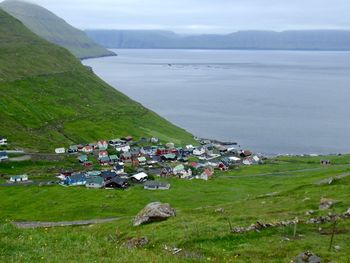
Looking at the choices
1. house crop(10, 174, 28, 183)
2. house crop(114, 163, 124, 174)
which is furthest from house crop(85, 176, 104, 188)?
house crop(10, 174, 28, 183)

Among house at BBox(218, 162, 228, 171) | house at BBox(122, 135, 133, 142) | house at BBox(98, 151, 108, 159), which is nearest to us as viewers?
house at BBox(218, 162, 228, 171)

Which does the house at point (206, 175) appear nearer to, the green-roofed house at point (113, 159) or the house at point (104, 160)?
the green-roofed house at point (113, 159)

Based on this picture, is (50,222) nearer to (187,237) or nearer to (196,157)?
(187,237)

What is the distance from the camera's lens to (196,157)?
17800cm

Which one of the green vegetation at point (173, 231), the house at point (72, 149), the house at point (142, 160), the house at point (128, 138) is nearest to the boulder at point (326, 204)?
the green vegetation at point (173, 231)

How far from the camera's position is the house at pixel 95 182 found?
402ft

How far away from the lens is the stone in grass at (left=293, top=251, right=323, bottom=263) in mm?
26578

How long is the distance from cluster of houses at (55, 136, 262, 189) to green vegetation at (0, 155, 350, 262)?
19.3 metres

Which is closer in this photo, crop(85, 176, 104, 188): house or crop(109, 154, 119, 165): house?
crop(85, 176, 104, 188): house

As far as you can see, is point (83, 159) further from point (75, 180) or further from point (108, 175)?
point (75, 180)

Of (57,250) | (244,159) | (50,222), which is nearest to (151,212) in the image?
(57,250)

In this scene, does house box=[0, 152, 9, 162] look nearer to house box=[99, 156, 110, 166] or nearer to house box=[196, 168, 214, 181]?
house box=[99, 156, 110, 166]

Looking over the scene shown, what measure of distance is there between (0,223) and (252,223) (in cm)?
2098

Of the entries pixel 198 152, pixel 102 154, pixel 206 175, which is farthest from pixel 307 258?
pixel 198 152
